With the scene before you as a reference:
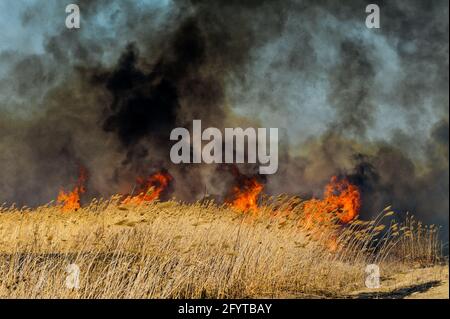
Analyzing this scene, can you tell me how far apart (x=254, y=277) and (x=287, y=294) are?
26.8 inches

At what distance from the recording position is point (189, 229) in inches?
461

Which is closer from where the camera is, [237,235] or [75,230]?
[237,235]

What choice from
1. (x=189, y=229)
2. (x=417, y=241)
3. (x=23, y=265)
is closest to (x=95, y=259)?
(x=23, y=265)

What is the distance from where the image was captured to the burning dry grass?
8484 millimetres

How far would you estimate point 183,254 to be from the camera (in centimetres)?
977

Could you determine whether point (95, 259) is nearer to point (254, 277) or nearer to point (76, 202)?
point (254, 277)

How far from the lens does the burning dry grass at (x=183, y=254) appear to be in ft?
27.8

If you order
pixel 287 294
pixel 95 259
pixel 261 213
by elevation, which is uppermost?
pixel 261 213
